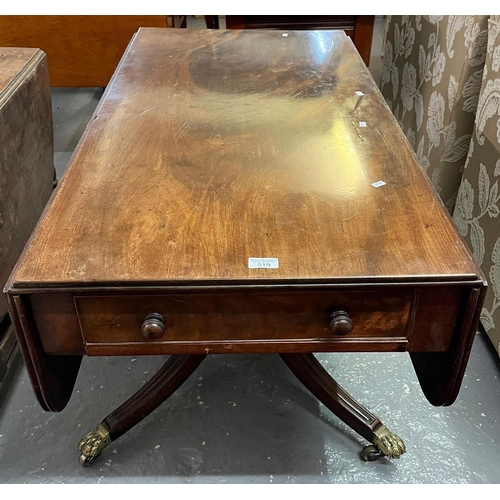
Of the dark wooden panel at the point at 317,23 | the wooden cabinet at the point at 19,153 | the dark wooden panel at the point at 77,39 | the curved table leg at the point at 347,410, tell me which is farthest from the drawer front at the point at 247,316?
the dark wooden panel at the point at 77,39

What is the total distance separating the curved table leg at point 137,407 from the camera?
102 centimetres

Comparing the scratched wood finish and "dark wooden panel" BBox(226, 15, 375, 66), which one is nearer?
the scratched wood finish

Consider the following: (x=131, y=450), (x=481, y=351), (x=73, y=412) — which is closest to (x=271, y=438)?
(x=131, y=450)

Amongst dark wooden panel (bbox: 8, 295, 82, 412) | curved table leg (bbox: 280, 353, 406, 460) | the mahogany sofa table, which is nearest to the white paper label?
the mahogany sofa table

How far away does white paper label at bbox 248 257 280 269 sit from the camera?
2.13 feet

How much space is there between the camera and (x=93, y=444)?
101 cm

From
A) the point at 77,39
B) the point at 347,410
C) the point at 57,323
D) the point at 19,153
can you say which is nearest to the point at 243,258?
the point at 57,323

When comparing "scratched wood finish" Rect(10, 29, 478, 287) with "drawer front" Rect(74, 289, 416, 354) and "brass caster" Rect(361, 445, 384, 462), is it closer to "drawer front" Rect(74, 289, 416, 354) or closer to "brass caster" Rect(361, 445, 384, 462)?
"drawer front" Rect(74, 289, 416, 354)

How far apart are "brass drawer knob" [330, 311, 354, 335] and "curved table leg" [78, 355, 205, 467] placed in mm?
417

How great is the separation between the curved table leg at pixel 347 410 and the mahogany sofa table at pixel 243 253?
0.20 m

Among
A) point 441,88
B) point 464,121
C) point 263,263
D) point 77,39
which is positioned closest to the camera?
point 263,263

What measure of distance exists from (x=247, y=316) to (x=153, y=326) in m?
0.12

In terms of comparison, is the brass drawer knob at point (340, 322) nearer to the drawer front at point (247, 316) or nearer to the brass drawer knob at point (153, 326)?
the drawer front at point (247, 316)

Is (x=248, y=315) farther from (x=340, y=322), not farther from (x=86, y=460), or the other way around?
(x=86, y=460)
